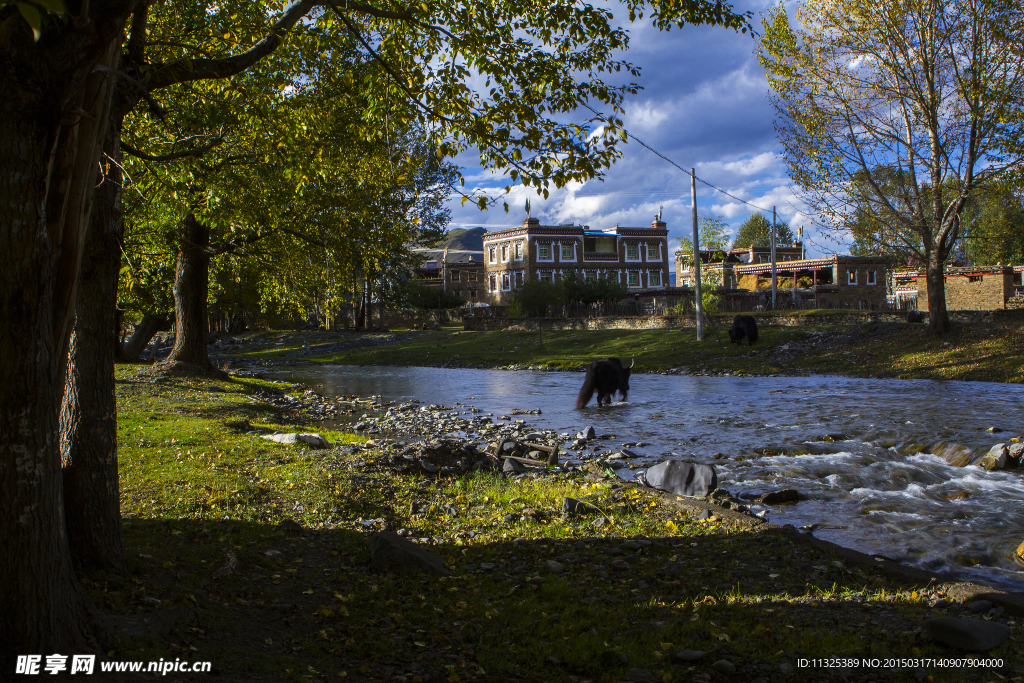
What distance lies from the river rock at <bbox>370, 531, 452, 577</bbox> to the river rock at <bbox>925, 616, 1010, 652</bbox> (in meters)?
3.52

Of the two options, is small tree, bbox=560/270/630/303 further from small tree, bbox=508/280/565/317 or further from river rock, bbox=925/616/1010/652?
river rock, bbox=925/616/1010/652

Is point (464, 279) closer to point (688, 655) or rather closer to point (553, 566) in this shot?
point (553, 566)

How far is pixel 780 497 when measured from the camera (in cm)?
800

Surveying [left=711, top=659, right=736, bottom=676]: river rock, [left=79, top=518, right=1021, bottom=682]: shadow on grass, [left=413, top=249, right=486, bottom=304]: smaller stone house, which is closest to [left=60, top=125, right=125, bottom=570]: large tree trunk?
[left=79, top=518, right=1021, bottom=682]: shadow on grass

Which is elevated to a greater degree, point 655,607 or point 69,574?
point 69,574

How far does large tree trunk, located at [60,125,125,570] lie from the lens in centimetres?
431

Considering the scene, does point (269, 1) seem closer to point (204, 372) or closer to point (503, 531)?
point (503, 531)

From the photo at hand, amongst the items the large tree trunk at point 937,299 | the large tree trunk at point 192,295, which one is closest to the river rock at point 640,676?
the large tree trunk at point 192,295

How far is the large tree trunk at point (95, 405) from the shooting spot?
14.1 feet

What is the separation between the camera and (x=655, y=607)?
480 centimetres

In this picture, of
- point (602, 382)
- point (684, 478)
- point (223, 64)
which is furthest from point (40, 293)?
point (602, 382)

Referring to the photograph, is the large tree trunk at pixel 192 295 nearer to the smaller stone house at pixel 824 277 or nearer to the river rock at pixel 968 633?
the river rock at pixel 968 633

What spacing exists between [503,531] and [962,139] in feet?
77.7

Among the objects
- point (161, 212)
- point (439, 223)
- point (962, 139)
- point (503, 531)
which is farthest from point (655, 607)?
point (439, 223)
